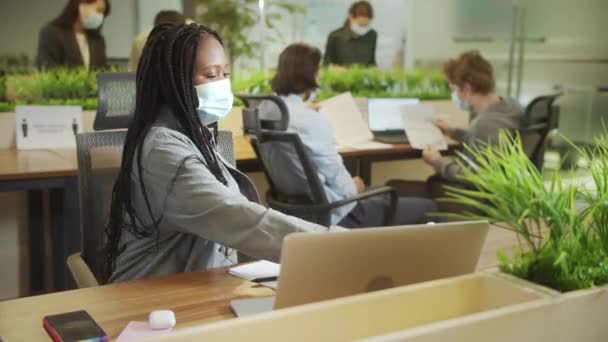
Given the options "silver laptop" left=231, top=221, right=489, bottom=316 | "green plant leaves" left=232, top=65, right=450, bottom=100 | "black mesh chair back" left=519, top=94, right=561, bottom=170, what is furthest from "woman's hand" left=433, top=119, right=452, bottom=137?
"silver laptop" left=231, top=221, right=489, bottom=316

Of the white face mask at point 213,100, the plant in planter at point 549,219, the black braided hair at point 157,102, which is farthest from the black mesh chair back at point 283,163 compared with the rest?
the plant in planter at point 549,219

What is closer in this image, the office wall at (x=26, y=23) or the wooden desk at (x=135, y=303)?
the wooden desk at (x=135, y=303)

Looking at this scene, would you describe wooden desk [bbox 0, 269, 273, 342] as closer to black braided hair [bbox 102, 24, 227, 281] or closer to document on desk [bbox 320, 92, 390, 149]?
black braided hair [bbox 102, 24, 227, 281]

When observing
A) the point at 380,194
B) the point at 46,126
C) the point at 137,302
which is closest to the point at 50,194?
the point at 46,126

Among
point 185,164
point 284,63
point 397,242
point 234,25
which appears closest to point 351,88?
point 234,25

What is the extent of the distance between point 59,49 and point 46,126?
A: 63 centimetres

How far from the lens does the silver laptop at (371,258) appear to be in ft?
3.30

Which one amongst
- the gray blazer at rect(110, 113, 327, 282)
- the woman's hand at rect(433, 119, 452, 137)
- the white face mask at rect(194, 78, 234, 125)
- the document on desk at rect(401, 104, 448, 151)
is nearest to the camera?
the gray blazer at rect(110, 113, 327, 282)

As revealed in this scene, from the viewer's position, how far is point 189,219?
156 cm

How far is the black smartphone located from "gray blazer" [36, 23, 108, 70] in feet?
9.36

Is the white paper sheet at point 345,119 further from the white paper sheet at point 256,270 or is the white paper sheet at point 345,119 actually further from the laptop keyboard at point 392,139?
the white paper sheet at point 256,270

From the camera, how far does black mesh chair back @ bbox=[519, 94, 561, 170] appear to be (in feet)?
11.3

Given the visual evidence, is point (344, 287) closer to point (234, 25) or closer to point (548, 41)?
point (234, 25)

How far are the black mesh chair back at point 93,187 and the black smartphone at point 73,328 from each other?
2.24ft
